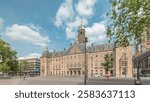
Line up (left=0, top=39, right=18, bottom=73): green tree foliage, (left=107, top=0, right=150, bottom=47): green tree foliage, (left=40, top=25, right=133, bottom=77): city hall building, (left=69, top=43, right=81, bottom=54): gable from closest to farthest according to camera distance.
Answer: (left=107, top=0, right=150, bottom=47): green tree foliage, (left=0, top=39, right=18, bottom=73): green tree foliage, (left=40, top=25, right=133, bottom=77): city hall building, (left=69, top=43, right=81, bottom=54): gable

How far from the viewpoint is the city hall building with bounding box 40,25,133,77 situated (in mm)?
106012

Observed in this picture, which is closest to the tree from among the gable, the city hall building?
the city hall building

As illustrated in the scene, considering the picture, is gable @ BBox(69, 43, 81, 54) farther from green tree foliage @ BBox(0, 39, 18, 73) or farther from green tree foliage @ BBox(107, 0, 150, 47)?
green tree foliage @ BBox(107, 0, 150, 47)

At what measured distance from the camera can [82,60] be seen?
13312cm

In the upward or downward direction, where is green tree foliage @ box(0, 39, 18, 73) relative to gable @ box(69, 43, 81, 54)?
downward

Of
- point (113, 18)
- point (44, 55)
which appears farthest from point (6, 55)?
point (44, 55)

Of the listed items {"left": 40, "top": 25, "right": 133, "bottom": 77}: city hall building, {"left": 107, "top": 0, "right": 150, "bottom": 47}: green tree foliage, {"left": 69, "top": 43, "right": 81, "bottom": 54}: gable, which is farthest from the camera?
{"left": 69, "top": 43, "right": 81, "bottom": 54}: gable

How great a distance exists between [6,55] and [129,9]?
217ft

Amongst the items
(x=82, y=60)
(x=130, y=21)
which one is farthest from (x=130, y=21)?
(x=82, y=60)

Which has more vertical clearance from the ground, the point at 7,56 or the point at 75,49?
the point at 75,49

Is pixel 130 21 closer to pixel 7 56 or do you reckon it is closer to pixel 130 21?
pixel 130 21

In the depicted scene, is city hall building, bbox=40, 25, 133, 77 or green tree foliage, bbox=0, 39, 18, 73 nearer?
green tree foliage, bbox=0, 39, 18, 73

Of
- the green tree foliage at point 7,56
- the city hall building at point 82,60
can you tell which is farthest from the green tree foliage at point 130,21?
the city hall building at point 82,60

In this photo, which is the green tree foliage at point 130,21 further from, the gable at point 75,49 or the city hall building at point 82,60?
the gable at point 75,49
